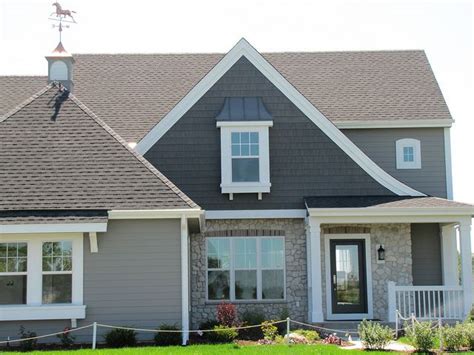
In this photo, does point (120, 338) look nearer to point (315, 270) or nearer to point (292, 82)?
point (315, 270)

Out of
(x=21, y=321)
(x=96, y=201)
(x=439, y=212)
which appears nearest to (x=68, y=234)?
(x=96, y=201)

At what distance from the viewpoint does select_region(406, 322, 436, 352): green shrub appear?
577 inches

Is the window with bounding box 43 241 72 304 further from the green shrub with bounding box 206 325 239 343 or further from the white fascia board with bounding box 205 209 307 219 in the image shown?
the white fascia board with bounding box 205 209 307 219

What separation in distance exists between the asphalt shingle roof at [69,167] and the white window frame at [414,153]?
8869 mm

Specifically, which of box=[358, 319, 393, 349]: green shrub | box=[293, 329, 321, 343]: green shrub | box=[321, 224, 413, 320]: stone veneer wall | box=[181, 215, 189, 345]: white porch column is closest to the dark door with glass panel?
box=[321, 224, 413, 320]: stone veneer wall

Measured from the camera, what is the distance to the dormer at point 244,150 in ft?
68.9

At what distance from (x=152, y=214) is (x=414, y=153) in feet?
33.1

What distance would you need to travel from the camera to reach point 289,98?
2158 cm

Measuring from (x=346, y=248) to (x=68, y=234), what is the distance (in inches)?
317

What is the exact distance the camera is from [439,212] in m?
19.6

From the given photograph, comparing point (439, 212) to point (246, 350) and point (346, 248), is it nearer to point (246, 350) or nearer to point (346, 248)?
point (346, 248)

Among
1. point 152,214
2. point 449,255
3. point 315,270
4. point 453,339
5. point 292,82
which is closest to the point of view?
point 453,339

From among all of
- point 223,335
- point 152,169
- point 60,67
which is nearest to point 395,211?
point 223,335

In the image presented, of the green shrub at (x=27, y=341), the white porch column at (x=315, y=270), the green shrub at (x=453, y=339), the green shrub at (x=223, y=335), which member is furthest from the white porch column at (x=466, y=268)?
the green shrub at (x=27, y=341)
